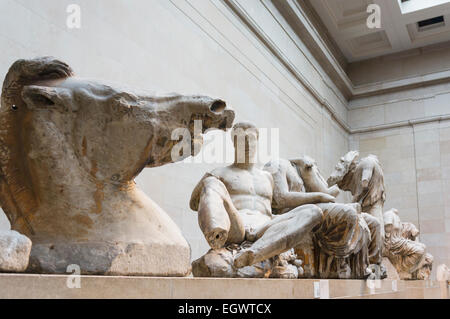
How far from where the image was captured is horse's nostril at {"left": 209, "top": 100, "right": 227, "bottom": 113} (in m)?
1.97

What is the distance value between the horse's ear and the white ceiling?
10885mm

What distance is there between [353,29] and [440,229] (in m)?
5.92

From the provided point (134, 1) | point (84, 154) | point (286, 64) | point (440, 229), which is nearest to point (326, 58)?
point (286, 64)

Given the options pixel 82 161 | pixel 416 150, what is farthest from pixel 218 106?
pixel 416 150

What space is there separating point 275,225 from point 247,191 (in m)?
0.72

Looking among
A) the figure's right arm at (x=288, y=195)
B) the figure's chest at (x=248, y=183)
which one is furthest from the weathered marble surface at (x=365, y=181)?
the figure's chest at (x=248, y=183)

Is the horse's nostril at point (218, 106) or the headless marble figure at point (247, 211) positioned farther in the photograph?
the headless marble figure at point (247, 211)

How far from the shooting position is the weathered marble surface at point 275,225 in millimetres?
2928

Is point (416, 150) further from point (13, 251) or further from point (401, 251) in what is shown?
point (13, 251)

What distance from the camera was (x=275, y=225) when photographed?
3.24 meters

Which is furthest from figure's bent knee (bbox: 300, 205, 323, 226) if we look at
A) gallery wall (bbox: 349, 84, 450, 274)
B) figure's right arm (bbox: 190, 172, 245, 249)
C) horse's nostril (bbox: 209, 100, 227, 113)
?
gallery wall (bbox: 349, 84, 450, 274)

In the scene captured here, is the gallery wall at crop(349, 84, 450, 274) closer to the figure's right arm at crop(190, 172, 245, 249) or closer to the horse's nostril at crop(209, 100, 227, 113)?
the figure's right arm at crop(190, 172, 245, 249)

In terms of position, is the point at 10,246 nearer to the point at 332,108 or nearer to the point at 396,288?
the point at 396,288

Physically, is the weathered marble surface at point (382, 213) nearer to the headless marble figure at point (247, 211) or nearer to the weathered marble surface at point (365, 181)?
the weathered marble surface at point (365, 181)
